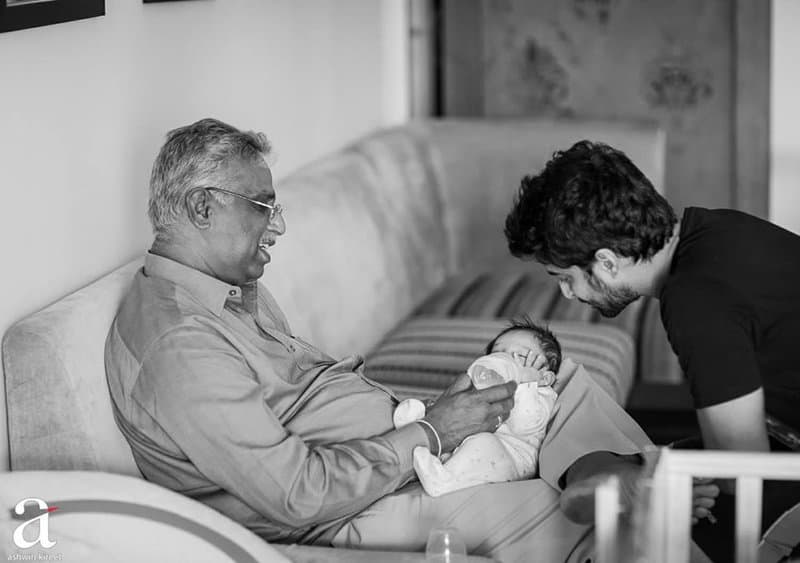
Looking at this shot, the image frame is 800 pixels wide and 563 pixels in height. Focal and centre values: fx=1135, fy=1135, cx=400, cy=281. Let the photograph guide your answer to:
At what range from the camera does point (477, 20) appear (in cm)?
520

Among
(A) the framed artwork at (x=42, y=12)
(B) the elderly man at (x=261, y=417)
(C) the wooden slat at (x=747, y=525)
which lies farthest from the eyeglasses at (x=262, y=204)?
(C) the wooden slat at (x=747, y=525)

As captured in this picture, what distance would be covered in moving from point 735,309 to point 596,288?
1.00 feet

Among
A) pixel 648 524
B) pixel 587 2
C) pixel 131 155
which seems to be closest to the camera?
pixel 648 524

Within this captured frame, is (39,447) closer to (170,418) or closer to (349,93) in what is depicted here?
(170,418)

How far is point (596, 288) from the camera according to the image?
2156mm

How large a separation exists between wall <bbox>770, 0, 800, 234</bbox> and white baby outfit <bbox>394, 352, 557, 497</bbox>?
294 cm

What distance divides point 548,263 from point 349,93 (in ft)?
7.14

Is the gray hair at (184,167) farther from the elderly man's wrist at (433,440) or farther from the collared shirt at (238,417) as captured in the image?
the elderly man's wrist at (433,440)

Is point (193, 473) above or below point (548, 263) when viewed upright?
below

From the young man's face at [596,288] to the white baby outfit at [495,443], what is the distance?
25 centimetres

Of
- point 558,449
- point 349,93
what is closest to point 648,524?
point 558,449

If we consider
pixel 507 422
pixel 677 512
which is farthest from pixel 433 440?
pixel 677 512

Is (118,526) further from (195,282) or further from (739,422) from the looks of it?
(739,422)

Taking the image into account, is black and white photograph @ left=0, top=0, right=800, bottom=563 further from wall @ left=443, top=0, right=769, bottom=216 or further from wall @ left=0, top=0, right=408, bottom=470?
wall @ left=443, top=0, right=769, bottom=216
